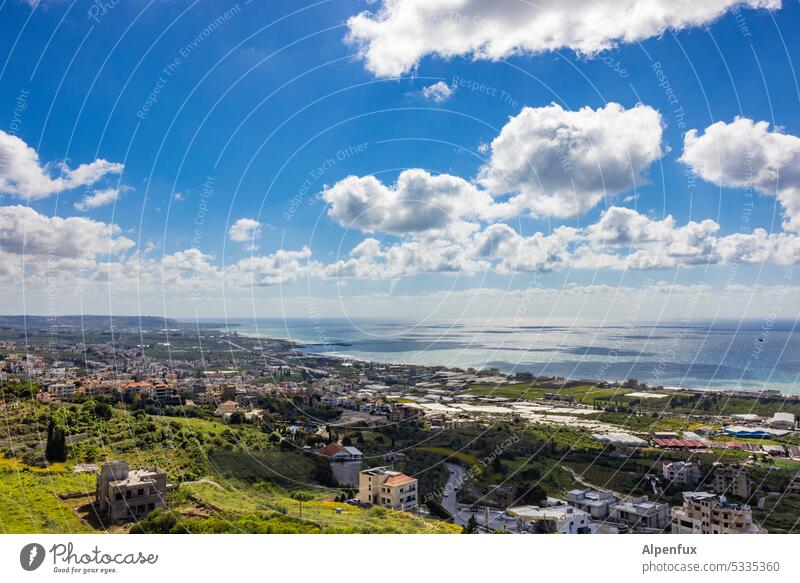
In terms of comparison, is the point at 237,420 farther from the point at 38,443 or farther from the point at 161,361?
the point at 161,361

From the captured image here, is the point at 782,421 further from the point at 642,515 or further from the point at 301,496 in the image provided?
the point at 301,496

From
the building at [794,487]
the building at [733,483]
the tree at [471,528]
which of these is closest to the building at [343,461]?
the tree at [471,528]

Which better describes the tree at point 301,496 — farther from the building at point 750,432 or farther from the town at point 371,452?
the building at point 750,432

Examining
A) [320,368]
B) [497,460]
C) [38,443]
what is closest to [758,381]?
[497,460]

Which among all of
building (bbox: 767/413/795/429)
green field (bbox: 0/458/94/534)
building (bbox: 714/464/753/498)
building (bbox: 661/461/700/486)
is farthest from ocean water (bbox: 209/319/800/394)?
green field (bbox: 0/458/94/534)

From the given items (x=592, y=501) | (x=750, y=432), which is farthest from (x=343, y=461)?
(x=750, y=432)

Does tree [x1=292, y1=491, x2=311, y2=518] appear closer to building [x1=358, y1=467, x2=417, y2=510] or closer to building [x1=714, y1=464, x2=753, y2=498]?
building [x1=358, y1=467, x2=417, y2=510]
